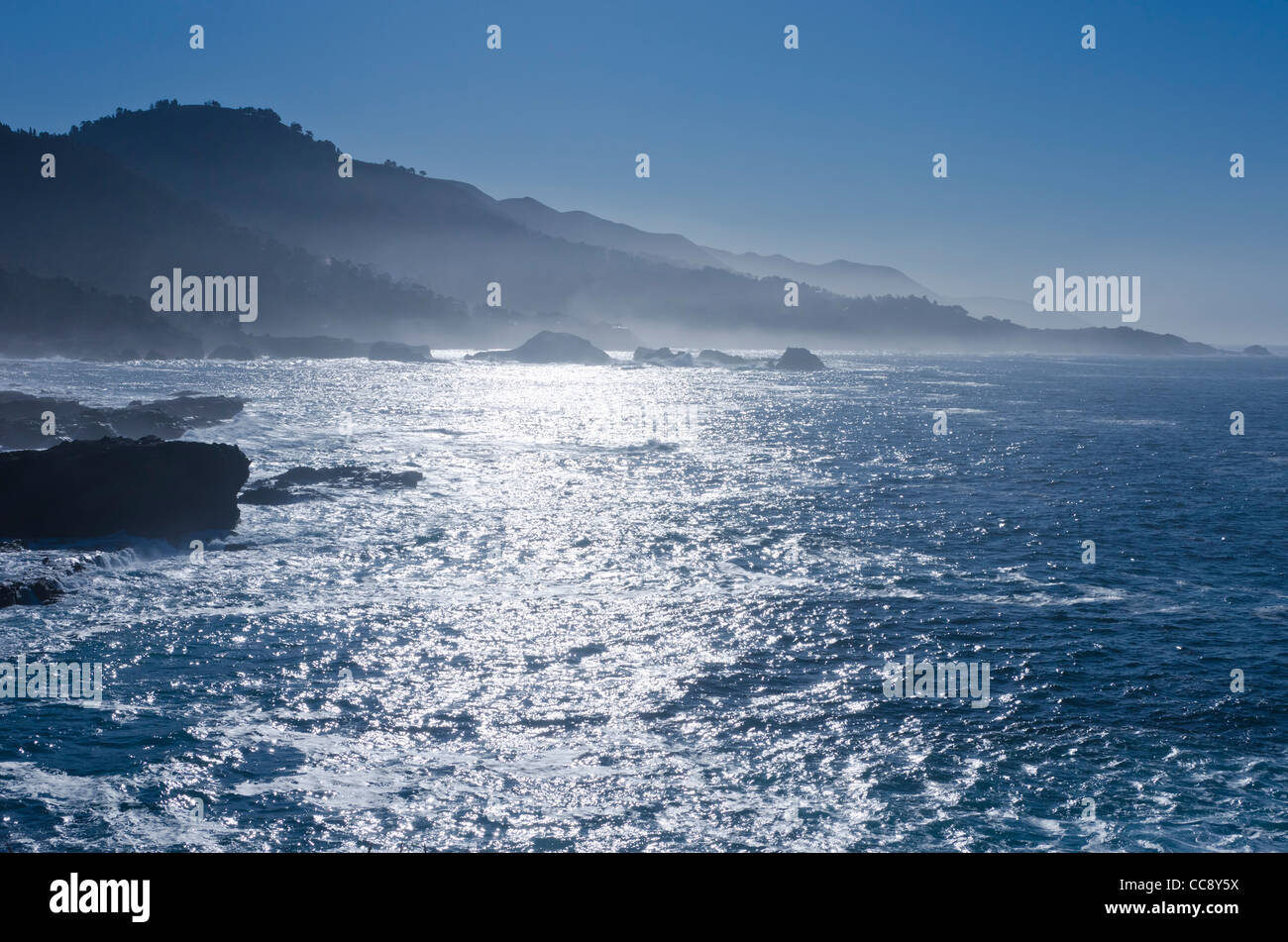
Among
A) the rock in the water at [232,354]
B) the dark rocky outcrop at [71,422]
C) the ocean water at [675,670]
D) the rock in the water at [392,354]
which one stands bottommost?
the ocean water at [675,670]

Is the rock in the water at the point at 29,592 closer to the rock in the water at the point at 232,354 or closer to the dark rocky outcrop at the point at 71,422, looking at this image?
the dark rocky outcrop at the point at 71,422

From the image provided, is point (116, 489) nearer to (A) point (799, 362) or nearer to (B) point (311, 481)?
(B) point (311, 481)

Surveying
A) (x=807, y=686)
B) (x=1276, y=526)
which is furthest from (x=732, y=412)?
(x=807, y=686)

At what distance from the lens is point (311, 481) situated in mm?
49375

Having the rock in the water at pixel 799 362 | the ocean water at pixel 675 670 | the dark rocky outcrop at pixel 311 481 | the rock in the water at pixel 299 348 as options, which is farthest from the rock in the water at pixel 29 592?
the rock in the water at pixel 299 348

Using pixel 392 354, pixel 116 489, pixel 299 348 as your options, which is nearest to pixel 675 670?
pixel 116 489

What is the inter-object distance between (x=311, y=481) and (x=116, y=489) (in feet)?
44.6

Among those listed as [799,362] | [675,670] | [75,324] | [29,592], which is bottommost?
[675,670]

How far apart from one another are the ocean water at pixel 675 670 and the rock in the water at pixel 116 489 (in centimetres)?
201

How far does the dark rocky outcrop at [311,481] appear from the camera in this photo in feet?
148

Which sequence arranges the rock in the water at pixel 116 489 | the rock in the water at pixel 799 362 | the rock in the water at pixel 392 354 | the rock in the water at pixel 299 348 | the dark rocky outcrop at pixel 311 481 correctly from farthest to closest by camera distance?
the rock in the water at pixel 392 354, the rock in the water at pixel 299 348, the rock in the water at pixel 799 362, the dark rocky outcrop at pixel 311 481, the rock in the water at pixel 116 489

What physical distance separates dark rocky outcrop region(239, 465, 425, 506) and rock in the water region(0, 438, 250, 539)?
6.35 m

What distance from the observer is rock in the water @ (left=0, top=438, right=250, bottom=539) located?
35281 mm
